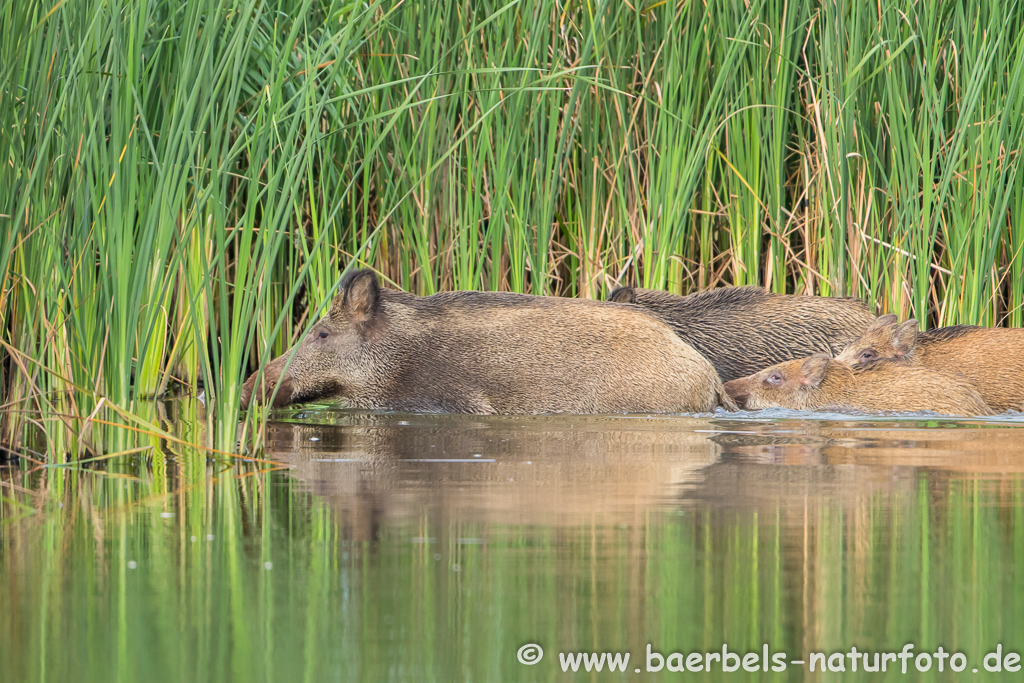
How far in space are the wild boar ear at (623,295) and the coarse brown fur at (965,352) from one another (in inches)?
50.8

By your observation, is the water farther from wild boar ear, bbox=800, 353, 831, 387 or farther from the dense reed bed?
the dense reed bed

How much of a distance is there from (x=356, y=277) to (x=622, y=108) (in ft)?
6.16

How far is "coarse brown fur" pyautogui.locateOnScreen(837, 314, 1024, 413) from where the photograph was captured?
719 centimetres

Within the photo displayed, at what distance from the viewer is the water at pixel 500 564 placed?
2412 millimetres

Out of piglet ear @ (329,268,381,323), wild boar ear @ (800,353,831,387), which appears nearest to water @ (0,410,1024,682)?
wild boar ear @ (800,353,831,387)

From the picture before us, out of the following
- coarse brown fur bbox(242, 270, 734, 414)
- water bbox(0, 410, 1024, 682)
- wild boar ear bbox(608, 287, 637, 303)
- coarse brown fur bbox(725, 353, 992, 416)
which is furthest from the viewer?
wild boar ear bbox(608, 287, 637, 303)

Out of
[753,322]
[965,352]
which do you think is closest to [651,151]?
[753,322]

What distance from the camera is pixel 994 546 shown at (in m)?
3.28

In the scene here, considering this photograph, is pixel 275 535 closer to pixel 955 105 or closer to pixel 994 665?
pixel 994 665

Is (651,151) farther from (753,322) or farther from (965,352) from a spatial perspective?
(965,352)

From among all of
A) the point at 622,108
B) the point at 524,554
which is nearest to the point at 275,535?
the point at 524,554

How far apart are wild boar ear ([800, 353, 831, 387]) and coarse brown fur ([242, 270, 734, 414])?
0.45 m

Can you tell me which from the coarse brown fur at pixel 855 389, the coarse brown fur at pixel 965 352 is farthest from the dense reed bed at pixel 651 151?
the coarse brown fur at pixel 855 389

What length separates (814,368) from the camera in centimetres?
731
